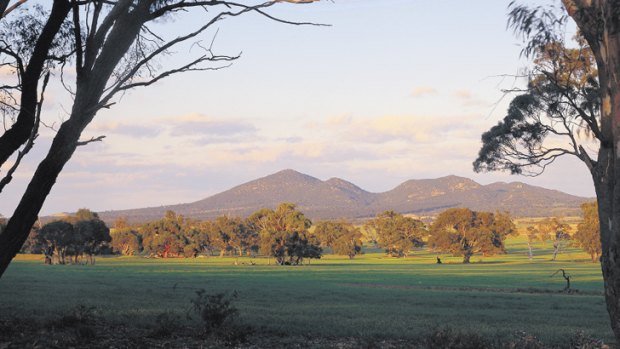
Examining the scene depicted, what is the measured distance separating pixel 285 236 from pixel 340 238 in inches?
1587

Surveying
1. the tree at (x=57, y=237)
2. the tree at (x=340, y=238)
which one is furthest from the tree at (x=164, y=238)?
the tree at (x=57, y=237)

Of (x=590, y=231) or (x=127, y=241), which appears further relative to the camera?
(x=127, y=241)

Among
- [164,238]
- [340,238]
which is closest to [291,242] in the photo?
[340,238]

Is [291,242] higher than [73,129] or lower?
lower

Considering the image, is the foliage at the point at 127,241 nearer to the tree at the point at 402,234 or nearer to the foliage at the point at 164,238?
the foliage at the point at 164,238

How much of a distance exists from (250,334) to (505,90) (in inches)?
392

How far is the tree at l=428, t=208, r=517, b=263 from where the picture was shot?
126562mm

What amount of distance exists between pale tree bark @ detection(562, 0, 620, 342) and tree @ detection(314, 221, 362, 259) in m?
136

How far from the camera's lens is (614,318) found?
13578 millimetres

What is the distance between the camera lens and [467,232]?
416 feet

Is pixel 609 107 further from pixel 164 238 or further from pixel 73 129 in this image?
pixel 164 238

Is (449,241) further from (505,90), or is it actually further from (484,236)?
(505,90)

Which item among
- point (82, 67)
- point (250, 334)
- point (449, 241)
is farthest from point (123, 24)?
point (449, 241)

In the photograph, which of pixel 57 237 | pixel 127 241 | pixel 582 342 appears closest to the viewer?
pixel 582 342
